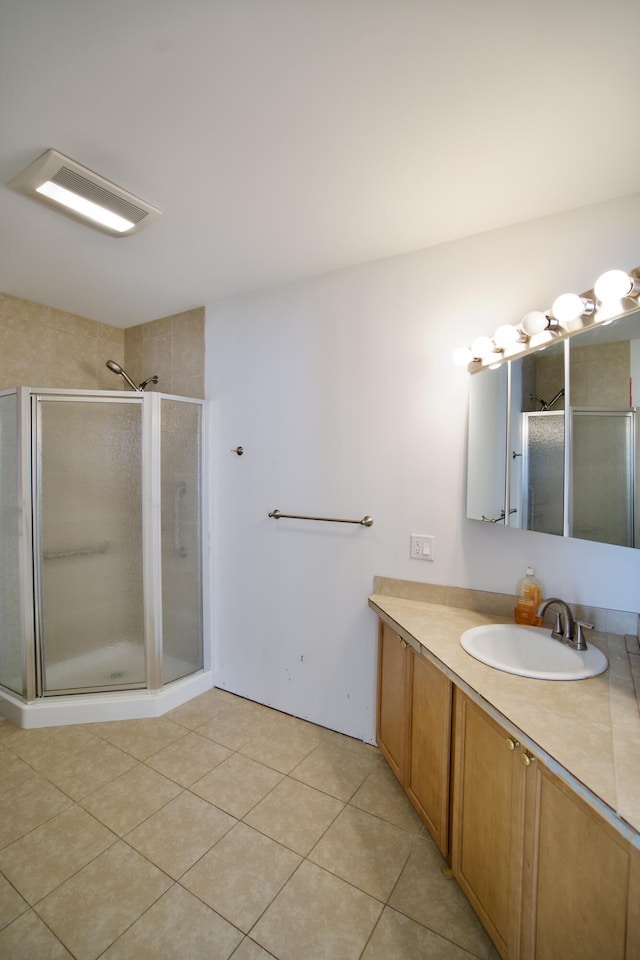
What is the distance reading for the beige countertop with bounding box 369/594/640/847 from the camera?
785 millimetres

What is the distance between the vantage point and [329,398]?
211 cm

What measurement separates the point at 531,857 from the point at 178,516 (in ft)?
7.01

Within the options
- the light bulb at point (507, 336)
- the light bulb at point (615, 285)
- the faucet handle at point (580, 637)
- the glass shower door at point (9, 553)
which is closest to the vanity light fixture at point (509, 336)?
the light bulb at point (507, 336)

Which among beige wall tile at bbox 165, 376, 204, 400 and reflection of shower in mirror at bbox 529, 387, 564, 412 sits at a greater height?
beige wall tile at bbox 165, 376, 204, 400

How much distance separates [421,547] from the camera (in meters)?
1.89

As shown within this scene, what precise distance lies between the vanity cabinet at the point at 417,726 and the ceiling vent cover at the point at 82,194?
79.4 inches

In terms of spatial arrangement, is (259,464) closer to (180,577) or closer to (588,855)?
(180,577)

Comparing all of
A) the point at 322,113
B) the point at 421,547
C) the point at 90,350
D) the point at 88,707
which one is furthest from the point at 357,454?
the point at 90,350

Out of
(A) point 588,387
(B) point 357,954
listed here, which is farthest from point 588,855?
(A) point 588,387

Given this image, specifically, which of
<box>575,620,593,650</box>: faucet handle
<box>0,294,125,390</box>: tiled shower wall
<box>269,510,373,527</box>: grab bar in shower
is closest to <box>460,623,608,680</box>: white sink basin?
<box>575,620,593,650</box>: faucet handle

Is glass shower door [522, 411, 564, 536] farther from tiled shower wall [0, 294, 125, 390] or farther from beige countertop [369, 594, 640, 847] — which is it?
tiled shower wall [0, 294, 125, 390]

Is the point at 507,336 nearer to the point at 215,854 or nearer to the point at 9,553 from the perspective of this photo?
the point at 215,854

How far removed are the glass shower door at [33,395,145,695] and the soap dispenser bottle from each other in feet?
6.39

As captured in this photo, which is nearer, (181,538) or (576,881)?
(576,881)
